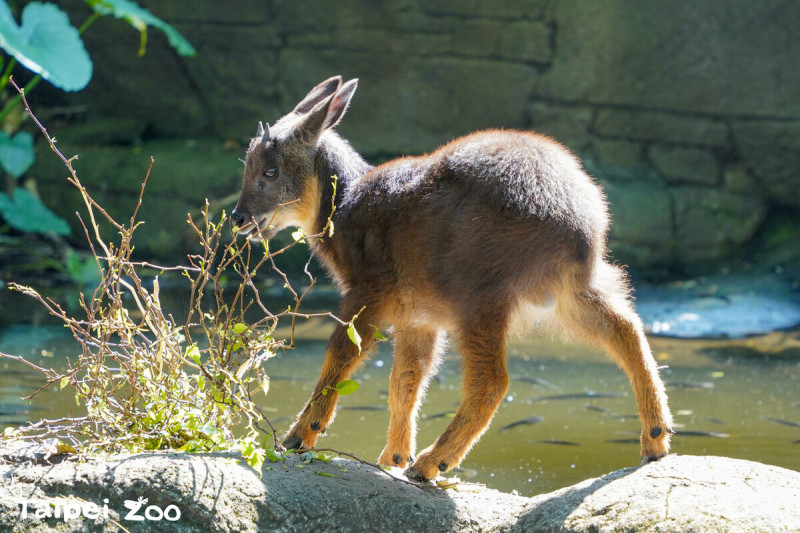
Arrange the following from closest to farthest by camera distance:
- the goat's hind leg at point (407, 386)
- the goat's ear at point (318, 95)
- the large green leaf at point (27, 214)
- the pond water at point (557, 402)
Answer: the goat's hind leg at point (407, 386) → the goat's ear at point (318, 95) → the pond water at point (557, 402) → the large green leaf at point (27, 214)

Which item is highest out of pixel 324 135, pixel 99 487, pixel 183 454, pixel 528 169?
pixel 324 135

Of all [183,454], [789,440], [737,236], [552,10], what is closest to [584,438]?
[789,440]

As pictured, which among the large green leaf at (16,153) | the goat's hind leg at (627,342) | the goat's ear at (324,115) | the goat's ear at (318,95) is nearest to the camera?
the goat's hind leg at (627,342)

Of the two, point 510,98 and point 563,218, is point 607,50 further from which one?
point 563,218

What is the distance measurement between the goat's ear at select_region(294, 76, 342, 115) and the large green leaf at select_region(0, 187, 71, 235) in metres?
5.99

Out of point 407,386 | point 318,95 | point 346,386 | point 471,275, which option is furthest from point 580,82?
point 346,386

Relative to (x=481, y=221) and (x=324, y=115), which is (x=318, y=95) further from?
(x=481, y=221)

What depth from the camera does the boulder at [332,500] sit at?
3213 mm

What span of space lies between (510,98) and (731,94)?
8.96 feet

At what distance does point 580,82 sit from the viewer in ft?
37.8

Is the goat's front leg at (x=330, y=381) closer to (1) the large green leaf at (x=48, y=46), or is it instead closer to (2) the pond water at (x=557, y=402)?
(2) the pond water at (x=557, y=402)

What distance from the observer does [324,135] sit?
15.8ft

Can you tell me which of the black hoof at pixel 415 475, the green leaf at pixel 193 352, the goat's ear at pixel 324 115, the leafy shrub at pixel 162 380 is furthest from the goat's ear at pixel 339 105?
the black hoof at pixel 415 475

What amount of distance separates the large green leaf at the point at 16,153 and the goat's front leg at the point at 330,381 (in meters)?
7.16
